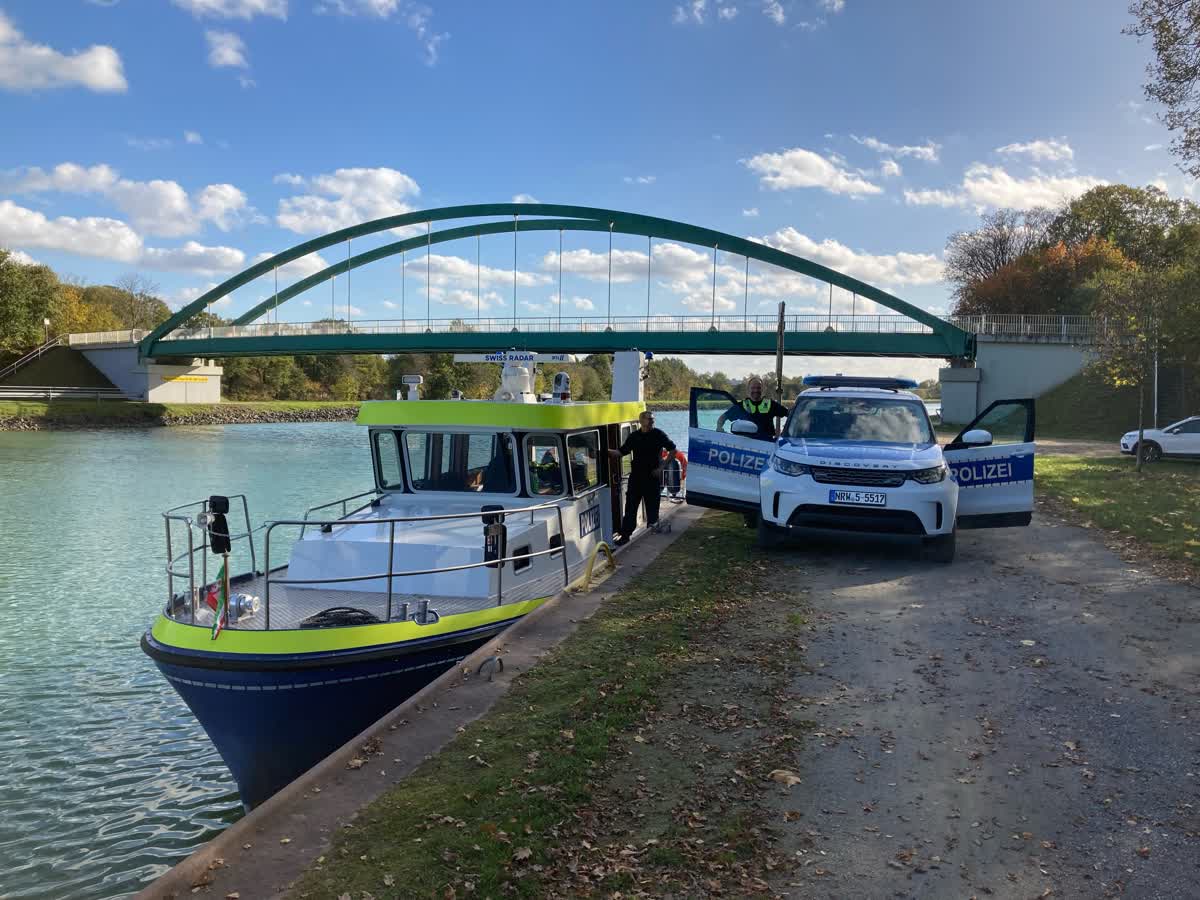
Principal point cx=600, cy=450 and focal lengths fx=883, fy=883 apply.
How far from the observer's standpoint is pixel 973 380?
5234cm

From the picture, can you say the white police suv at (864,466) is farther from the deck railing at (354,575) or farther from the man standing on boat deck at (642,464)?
the deck railing at (354,575)

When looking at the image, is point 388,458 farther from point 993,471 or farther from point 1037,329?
point 1037,329

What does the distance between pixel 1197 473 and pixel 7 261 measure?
73007 millimetres

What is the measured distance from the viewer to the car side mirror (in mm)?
10781

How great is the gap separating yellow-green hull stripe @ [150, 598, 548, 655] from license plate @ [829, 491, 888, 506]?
4.75 m

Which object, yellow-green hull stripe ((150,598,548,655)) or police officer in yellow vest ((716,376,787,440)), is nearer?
yellow-green hull stripe ((150,598,548,655))

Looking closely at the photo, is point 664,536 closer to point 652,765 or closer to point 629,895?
point 652,765

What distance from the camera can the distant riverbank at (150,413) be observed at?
5525 centimetres

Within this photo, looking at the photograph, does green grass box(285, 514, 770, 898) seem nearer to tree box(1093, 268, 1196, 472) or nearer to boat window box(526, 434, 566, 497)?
boat window box(526, 434, 566, 497)

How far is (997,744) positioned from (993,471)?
647 centimetres

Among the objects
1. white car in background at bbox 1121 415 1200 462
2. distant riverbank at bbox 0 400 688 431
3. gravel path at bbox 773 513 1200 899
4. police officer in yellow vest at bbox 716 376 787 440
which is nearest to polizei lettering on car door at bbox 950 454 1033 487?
gravel path at bbox 773 513 1200 899

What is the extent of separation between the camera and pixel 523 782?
4496 millimetres

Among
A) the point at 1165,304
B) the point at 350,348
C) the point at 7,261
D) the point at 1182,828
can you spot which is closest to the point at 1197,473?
the point at 1165,304

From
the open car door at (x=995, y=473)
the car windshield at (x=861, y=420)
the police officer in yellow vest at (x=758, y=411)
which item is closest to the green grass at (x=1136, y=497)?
the open car door at (x=995, y=473)
